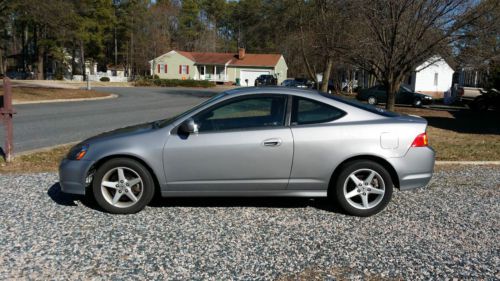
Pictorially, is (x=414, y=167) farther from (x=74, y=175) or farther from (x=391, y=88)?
(x=391, y=88)

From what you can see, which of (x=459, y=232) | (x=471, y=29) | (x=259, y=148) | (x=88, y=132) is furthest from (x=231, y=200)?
(x=471, y=29)

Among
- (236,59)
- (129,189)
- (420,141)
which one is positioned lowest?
(129,189)

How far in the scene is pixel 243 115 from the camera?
572 cm

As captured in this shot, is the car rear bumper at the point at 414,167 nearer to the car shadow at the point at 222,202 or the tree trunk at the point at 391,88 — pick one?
the car shadow at the point at 222,202

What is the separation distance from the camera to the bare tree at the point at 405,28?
12.4 metres

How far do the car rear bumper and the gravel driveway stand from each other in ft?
1.33

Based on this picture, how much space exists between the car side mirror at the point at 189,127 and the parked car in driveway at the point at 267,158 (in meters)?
0.01

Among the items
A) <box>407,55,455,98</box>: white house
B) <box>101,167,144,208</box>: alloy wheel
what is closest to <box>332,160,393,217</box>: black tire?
<box>101,167,144,208</box>: alloy wheel

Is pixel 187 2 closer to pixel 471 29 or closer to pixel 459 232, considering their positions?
pixel 471 29

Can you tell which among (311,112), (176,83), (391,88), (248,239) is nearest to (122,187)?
(248,239)

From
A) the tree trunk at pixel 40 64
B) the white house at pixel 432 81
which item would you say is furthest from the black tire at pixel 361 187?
the tree trunk at pixel 40 64

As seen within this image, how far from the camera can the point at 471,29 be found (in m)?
12.6

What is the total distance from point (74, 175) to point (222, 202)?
71.0 inches

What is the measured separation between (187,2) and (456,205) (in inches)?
3770
